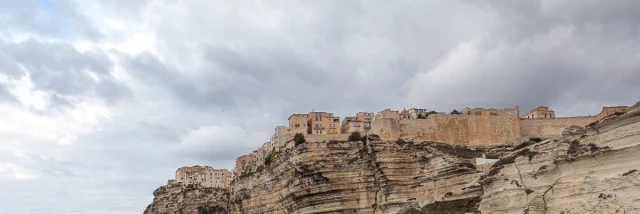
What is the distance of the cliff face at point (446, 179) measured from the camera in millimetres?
28031

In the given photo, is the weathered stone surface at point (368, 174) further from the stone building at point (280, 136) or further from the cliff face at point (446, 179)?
the stone building at point (280, 136)

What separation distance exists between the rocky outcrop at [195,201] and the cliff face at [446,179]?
5.3 inches

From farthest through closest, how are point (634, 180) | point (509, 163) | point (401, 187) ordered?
point (401, 187) → point (509, 163) → point (634, 180)

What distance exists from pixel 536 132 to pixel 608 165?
35112 mm

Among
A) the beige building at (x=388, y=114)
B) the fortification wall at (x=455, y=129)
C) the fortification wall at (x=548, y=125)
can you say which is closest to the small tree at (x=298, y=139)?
the fortification wall at (x=455, y=129)

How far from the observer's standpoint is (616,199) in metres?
27.0

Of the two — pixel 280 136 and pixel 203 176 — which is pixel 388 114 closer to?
pixel 280 136

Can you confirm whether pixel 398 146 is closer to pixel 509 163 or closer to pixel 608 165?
pixel 509 163

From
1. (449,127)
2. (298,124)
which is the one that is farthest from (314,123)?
(449,127)

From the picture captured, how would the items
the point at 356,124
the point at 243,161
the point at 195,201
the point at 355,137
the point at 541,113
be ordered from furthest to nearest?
the point at 243,161
the point at 195,201
the point at 541,113
the point at 356,124
the point at 355,137

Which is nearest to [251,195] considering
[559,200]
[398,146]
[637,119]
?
[398,146]

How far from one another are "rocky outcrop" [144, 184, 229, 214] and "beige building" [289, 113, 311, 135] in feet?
76.8

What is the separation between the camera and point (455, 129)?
58.5m

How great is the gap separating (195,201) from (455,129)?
4395 cm
